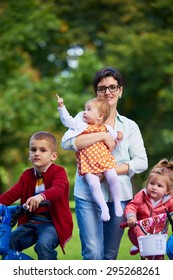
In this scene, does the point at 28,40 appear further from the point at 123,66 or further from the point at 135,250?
the point at 135,250

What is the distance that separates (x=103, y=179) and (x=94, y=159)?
0.17m

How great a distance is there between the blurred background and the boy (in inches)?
615

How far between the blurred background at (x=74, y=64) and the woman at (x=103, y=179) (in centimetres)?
1561

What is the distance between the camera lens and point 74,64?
26484 mm

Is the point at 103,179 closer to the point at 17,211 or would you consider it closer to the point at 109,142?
the point at 109,142

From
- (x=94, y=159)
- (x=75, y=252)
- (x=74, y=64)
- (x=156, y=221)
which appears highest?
(x=74, y=64)

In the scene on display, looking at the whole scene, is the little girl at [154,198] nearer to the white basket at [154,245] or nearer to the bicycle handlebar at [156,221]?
the bicycle handlebar at [156,221]

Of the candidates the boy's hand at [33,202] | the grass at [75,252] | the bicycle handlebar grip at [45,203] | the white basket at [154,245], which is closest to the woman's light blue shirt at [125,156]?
the bicycle handlebar grip at [45,203]

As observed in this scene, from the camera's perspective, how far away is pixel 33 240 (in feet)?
18.5

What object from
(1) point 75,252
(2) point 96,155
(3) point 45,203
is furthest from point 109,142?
(1) point 75,252

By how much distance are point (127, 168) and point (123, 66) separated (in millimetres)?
A: 19499

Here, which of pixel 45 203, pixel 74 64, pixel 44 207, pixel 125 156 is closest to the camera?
pixel 45 203

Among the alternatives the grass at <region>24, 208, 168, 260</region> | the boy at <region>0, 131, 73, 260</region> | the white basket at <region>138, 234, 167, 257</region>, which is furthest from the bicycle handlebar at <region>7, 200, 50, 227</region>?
the grass at <region>24, 208, 168, 260</region>
